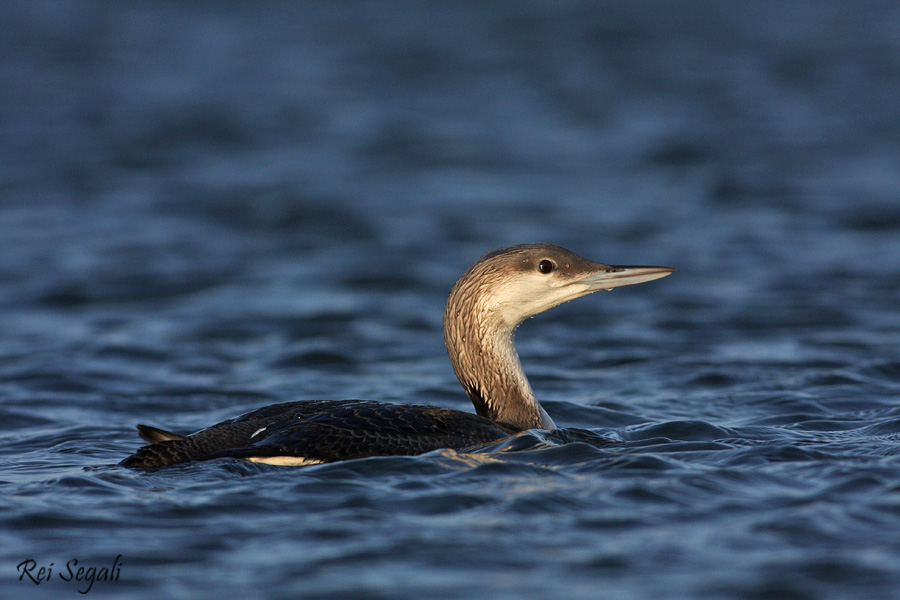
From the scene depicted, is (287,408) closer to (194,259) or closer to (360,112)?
(194,259)

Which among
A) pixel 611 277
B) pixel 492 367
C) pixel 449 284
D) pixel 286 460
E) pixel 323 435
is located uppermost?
pixel 449 284

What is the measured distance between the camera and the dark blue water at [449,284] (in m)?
4.27

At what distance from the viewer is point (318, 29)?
80.4 feet

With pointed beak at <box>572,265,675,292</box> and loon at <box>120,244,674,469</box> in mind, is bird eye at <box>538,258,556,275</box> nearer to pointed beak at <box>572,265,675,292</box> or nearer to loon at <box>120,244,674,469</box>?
loon at <box>120,244,674,469</box>

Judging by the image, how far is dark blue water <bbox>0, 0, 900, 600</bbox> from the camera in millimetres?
4266

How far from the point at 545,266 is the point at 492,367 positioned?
2.15 ft

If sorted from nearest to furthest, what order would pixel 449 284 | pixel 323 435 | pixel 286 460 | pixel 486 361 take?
pixel 286 460 → pixel 323 435 → pixel 486 361 → pixel 449 284

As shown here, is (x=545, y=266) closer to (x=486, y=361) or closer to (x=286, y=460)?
(x=486, y=361)

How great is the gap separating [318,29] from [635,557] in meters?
22.0

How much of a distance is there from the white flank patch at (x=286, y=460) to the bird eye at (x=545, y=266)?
1.80 meters

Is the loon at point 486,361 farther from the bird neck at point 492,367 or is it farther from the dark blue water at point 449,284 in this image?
the dark blue water at point 449,284

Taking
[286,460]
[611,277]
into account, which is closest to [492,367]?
[611,277]

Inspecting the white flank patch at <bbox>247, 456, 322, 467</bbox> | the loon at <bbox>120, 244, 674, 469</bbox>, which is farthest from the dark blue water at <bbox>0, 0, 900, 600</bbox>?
the loon at <bbox>120, 244, 674, 469</bbox>

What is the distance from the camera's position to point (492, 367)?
241 inches
